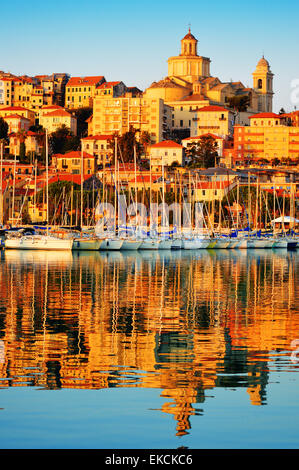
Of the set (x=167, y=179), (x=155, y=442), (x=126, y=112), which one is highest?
(x=126, y=112)

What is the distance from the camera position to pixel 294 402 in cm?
1559

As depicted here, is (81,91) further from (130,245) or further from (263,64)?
(130,245)

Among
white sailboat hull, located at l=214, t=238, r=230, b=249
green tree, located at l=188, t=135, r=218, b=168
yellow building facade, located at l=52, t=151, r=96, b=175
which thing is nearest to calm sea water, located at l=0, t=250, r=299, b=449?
white sailboat hull, located at l=214, t=238, r=230, b=249

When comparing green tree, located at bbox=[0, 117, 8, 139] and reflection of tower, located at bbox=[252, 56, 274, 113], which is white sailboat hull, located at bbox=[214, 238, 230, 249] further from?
reflection of tower, located at bbox=[252, 56, 274, 113]

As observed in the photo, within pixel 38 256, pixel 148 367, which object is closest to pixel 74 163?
pixel 38 256

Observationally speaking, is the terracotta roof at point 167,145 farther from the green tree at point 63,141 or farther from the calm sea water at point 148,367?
the calm sea water at point 148,367

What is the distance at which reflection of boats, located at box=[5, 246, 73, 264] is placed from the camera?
182 ft

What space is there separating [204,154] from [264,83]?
4740 cm

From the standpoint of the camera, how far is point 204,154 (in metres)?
140

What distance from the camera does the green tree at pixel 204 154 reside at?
140 m

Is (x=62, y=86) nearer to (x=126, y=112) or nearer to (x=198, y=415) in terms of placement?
(x=126, y=112)

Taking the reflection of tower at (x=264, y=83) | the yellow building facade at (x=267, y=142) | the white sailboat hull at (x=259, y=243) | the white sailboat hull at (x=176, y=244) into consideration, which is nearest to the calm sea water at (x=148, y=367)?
the white sailboat hull at (x=176, y=244)
